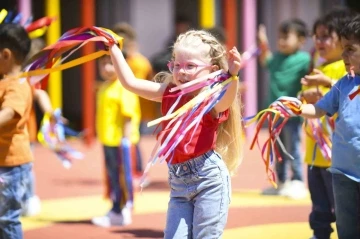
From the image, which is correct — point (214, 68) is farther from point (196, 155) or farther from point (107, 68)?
point (107, 68)

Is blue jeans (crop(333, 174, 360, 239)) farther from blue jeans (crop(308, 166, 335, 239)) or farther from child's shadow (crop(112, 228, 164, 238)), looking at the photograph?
child's shadow (crop(112, 228, 164, 238))

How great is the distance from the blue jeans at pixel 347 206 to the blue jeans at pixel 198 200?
0.76m

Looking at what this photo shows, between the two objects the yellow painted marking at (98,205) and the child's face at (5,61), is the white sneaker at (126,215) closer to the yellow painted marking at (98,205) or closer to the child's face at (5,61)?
the yellow painted marking at (98,205)

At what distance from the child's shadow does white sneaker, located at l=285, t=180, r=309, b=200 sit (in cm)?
188

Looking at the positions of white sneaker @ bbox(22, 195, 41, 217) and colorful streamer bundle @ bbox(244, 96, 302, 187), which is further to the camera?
Answer: white sneaker @ bbox(22, 195, 41, 217)

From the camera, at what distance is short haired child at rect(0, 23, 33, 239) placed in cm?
509

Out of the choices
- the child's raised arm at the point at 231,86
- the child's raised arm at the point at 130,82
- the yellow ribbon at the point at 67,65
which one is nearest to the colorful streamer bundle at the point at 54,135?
the yellow ribbon at the point at 67,65

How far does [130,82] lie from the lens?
4.51 metres

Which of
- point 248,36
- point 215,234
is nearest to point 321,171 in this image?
point 215,234

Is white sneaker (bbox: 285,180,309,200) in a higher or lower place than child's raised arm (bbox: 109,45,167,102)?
lower

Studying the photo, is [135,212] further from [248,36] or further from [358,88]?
[248,36]

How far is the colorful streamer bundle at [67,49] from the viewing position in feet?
15.3

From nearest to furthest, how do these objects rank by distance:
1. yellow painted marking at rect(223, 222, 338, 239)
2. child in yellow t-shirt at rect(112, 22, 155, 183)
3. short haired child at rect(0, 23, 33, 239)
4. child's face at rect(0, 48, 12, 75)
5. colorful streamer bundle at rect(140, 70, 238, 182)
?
colorful streamer bundle at rect(140, 70, 238, 182) → short haired child at rect(0, 23, 33, 239) → child's face at rect(0, 48, 12, 75) → yellow painted marking at rect(223, 222, 338, 239) → child in yellow t-shirt at rect(112, 22, 155, 183)

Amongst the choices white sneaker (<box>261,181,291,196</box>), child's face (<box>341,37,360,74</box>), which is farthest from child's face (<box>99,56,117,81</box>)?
child's face (<box>341,37,360,74</box>)
